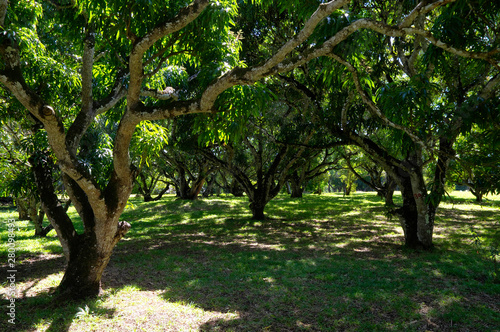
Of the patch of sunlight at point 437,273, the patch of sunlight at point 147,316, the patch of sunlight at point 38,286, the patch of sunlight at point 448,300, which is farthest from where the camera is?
the patch of sunlight at point 437,273

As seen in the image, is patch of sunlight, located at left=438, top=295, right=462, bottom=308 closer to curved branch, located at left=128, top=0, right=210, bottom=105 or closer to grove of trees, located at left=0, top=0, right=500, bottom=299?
grove of trees, located at left=0, top=0, right=500, bottom=299

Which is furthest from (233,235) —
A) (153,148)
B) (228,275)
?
(153,148)

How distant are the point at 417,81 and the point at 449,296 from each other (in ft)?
11.6

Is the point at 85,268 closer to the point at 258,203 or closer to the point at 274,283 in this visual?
the point at 274,283

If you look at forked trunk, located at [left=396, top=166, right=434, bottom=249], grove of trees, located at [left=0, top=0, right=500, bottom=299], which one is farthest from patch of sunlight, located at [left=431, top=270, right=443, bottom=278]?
forked trunk, located at [left=396, top=166, right=434, bottom=249]

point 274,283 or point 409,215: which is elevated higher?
point 409,215

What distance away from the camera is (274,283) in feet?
19.8

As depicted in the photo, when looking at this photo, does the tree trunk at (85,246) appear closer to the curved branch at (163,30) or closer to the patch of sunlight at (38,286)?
the patch of sunlight at (38,286)

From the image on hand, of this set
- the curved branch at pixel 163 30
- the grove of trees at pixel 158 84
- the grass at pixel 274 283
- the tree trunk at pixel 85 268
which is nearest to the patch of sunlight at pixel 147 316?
the grass at pixel 274 283

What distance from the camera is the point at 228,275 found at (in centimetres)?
657

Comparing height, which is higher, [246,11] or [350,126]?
[246,11]

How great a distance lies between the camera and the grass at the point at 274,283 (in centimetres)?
445

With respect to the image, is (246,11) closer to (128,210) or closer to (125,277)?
(125,277)

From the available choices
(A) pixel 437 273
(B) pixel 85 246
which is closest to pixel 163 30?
(B) pixel 85 246
